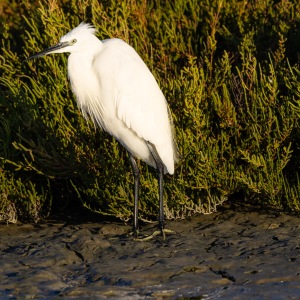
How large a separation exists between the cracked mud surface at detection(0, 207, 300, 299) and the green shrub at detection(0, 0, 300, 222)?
27cm

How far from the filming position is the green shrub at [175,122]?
590 cm

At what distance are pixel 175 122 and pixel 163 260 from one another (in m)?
1.37

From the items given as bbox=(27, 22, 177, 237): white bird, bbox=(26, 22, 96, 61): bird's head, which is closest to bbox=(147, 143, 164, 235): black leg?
bbox=(27, 22, 177, 237): white bird

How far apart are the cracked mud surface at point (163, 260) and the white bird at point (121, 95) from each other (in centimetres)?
41

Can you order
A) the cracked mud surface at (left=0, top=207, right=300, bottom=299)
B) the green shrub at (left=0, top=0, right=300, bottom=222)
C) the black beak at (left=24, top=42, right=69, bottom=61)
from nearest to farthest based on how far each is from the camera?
the cracked mud surface at (left=0, top=207, right=300, bottom=299)
the black beak at (left=24, top=42, right=69, bottom=61)
the green shrub at (left=0, top=0, right=300, bottom=222)

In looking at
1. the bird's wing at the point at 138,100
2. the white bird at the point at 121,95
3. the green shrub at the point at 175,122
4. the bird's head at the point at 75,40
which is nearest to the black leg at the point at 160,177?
the white bird at the point at 121,95

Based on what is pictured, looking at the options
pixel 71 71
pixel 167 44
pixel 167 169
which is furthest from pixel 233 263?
pixel 167 44

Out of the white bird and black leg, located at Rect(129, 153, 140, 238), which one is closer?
the white bird

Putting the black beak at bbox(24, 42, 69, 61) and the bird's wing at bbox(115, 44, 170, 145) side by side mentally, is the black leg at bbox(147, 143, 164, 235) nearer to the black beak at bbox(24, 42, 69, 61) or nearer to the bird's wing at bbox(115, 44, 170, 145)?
the bird's wing at bbox(115, 44, 170, 145)

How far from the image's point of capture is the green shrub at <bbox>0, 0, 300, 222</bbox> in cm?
590

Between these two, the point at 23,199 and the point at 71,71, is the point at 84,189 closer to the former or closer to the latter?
the point at 23,199

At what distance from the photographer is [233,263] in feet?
16.3

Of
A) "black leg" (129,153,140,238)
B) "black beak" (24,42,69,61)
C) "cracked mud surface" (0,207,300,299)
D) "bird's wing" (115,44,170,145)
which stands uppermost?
"black beak" (24,42,69,61)

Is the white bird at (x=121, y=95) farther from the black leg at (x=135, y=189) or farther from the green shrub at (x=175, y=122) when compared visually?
the green shrub at (x=175, y=122)
